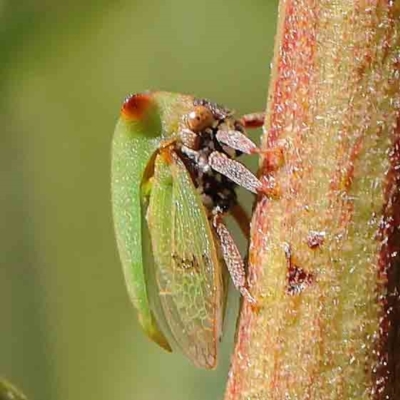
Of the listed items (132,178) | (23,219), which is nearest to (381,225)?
(132,178)

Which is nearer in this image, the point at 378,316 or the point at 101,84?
the point at 378,316

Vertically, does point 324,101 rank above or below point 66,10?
above

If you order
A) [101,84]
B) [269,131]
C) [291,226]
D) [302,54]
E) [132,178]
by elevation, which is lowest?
[101,84]

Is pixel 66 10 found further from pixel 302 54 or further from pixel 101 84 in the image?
pixel 302 54

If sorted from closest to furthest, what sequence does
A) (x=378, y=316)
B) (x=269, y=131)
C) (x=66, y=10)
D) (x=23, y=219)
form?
(x=378, y=316) < (x=269, y=131) < (x=66, y=10) < (x=23, y=219)

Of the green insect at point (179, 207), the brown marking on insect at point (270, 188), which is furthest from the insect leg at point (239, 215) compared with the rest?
the brown marking on insect at point (270, 188)

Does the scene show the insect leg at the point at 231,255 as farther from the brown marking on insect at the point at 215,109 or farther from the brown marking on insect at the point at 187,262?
the brown marking on insect at the point at 215,109

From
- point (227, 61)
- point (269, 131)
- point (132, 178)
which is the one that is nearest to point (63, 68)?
point (227, 61)

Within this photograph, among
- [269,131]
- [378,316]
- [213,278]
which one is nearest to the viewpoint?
[378,316]

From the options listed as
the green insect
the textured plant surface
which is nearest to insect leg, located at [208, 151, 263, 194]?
the green insect

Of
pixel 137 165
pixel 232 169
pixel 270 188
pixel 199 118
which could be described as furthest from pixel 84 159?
pixel 270 188
